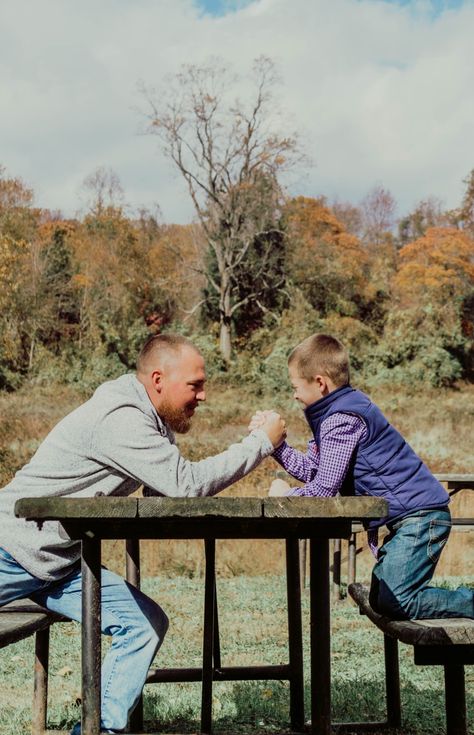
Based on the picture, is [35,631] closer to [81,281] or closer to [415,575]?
[415,575]

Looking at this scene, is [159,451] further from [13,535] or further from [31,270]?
[31,270]

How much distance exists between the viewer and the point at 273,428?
356 cm

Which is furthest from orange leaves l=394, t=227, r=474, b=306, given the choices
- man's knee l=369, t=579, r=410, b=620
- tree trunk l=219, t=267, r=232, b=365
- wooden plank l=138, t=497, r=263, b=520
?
wooden plank l=138, t=497, r=263, b=520

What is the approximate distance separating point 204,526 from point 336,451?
0.88 m

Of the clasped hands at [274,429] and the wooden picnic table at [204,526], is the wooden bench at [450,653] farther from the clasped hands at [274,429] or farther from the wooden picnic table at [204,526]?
the clasped hands at [274,429]

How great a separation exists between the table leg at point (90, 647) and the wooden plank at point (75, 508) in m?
0.29

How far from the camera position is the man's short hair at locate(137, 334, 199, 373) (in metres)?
3.59

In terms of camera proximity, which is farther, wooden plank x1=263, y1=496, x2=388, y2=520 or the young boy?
the young boy

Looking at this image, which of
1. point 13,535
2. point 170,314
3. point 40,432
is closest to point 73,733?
point 13,535

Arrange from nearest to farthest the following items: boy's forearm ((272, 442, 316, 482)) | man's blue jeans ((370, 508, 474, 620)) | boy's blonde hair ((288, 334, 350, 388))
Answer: man's blue jeans ((370, 508, 474, 620)), boy's blonde hair ((288, 334, 350, 388)), boy's forearm ((272, 442, 316, 482))

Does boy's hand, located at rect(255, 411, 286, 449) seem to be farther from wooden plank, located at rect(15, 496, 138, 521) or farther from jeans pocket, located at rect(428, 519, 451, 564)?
wooden plank, located at rect(15, 496, 138, 521)

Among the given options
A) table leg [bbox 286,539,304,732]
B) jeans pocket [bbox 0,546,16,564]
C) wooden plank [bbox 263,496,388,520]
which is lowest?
table leg [bbox 286,539,304,732]

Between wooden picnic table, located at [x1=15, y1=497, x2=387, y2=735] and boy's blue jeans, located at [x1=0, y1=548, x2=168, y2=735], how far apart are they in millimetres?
185

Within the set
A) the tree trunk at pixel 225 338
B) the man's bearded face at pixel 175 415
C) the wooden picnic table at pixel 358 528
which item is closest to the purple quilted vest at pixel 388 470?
the man's bearded face at pixel 175 415
